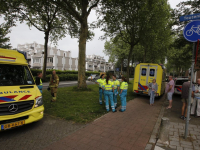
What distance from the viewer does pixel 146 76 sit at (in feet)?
31.2

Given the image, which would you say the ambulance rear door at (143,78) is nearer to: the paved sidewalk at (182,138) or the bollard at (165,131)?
the paved sidewalk at (182,138)

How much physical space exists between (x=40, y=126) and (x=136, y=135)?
3.08 m

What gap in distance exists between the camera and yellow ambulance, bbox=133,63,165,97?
9117 millimetres

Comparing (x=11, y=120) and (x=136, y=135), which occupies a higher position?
(x=11, y=120)

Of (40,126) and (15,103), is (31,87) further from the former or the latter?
(40,126)

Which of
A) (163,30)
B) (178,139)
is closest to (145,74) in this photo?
(178,139)

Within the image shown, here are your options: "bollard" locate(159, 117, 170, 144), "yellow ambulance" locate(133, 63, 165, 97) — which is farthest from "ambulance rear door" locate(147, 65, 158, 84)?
"bollard" locate(159, 117, 170, 144)

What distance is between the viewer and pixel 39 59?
47156 millimetres

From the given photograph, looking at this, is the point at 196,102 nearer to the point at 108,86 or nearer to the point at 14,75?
the point at 108,86

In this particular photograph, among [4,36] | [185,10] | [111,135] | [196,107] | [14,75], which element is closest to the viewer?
[111,135]

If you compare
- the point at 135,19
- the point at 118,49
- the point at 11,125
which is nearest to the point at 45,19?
the point at 135,19

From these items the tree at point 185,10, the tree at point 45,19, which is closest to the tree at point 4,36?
the tree at point 45,19

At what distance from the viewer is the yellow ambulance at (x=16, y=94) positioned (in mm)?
3420

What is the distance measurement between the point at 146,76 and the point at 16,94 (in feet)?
26.9
